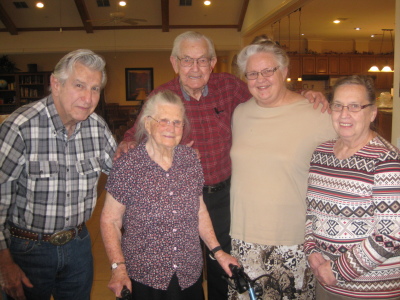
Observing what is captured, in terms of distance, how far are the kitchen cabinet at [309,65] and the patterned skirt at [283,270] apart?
35.4 feet

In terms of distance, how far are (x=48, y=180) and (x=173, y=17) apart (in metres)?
9.46

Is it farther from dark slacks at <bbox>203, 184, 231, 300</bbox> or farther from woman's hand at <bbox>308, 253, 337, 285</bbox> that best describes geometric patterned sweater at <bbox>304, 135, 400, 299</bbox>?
dark slacks at <bbox>203, 184, 231, 300</bbox>

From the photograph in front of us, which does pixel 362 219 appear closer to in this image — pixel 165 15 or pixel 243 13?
pixel 243 13

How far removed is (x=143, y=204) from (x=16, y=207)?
60 centimetres

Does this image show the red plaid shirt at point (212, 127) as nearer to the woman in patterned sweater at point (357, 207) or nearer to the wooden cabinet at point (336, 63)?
the woman in patterned sweater at point (357, 207)

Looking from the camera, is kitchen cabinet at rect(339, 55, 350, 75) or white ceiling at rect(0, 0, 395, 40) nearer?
white ceiling at rect(0, 0, 395, 40)

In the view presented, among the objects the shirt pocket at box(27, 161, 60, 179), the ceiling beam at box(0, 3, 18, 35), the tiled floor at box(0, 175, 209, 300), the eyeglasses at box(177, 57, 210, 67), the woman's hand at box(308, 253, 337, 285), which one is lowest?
→ the tiled floor at box(0, 175, 209, 300)

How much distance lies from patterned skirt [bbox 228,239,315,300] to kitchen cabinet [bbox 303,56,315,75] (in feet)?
35.4

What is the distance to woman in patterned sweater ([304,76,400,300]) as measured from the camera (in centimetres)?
131

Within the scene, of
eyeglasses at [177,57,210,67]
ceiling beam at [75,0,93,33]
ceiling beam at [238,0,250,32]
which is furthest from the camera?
ceiling beam at [75,0,93,33]

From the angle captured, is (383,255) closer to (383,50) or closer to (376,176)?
(376,176)

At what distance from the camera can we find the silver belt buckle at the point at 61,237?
1.57 m

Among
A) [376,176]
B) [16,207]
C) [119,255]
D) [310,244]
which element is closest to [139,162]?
[119,255]

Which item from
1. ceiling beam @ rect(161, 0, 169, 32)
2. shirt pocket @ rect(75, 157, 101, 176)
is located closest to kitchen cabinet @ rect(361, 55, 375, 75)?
ceiling beam @ rect(161, 0, 169, 32)
